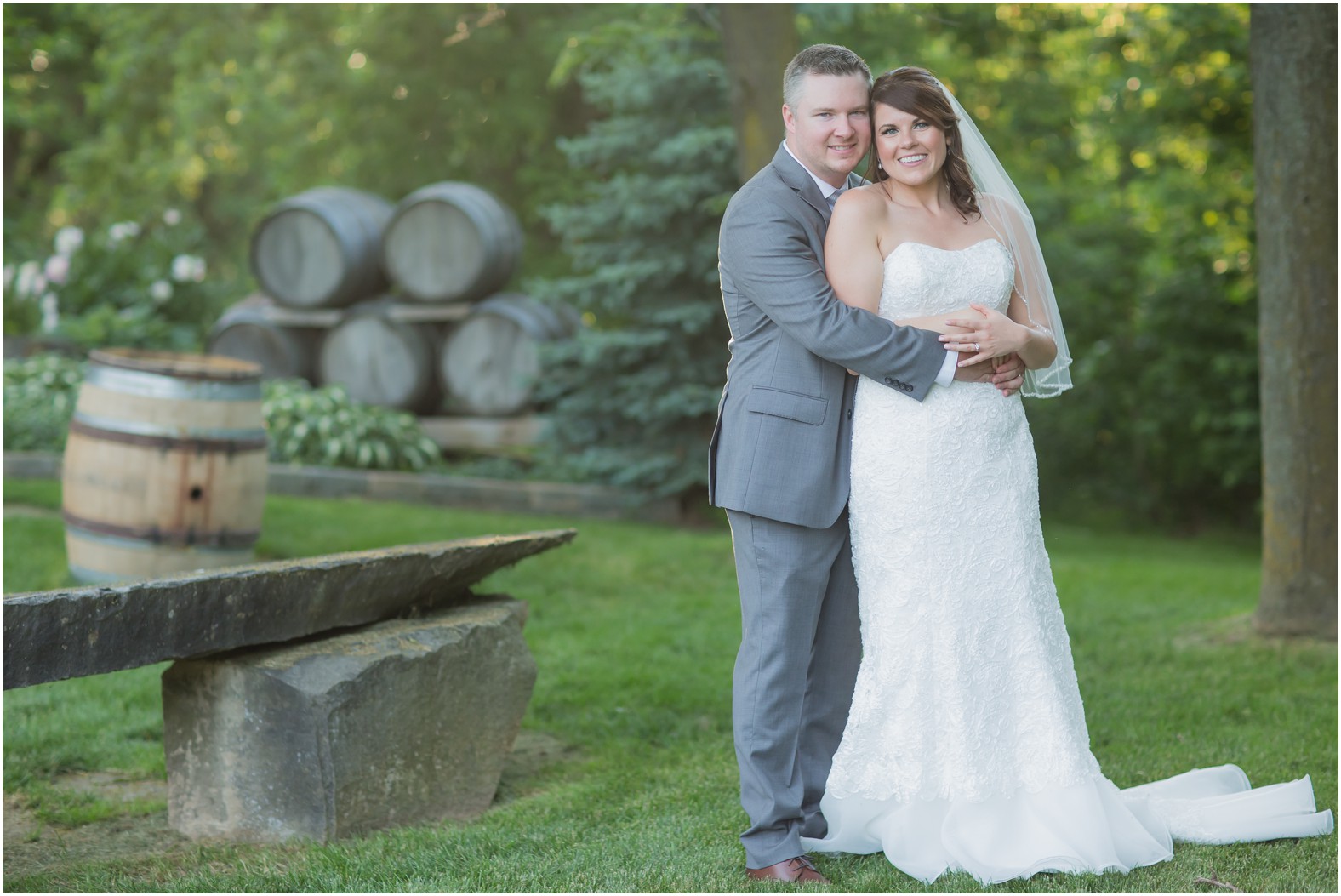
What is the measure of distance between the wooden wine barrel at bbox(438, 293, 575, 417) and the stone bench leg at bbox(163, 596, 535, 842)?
700 cm

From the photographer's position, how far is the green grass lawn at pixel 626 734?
329cm

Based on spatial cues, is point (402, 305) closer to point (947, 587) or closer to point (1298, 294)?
point (1298, 294)

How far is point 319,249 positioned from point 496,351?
196 cm

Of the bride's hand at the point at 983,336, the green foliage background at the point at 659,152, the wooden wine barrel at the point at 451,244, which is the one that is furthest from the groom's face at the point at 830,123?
the wooden wine barrel at the point at 451,244

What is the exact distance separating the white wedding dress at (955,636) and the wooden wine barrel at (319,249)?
880 centimetres

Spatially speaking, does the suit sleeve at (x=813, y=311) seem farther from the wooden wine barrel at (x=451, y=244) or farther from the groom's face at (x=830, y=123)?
the wooden wine barrel at (x=451, y=244)

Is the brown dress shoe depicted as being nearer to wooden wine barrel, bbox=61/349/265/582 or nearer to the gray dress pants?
the gray dress pants

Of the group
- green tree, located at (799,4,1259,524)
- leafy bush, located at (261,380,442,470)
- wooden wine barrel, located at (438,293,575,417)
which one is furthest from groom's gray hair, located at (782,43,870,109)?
wooden wine barrel, located at (438,293,575,417)

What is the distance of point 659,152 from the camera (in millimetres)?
9016

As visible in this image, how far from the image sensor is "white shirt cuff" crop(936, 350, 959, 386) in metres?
3.25

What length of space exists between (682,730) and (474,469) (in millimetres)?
5897

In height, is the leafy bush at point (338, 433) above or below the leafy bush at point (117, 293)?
below

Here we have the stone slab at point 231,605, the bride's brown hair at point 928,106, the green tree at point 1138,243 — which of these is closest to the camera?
the stone slab at point 231,605

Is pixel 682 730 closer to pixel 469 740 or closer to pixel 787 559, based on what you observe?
pixel 469 740
